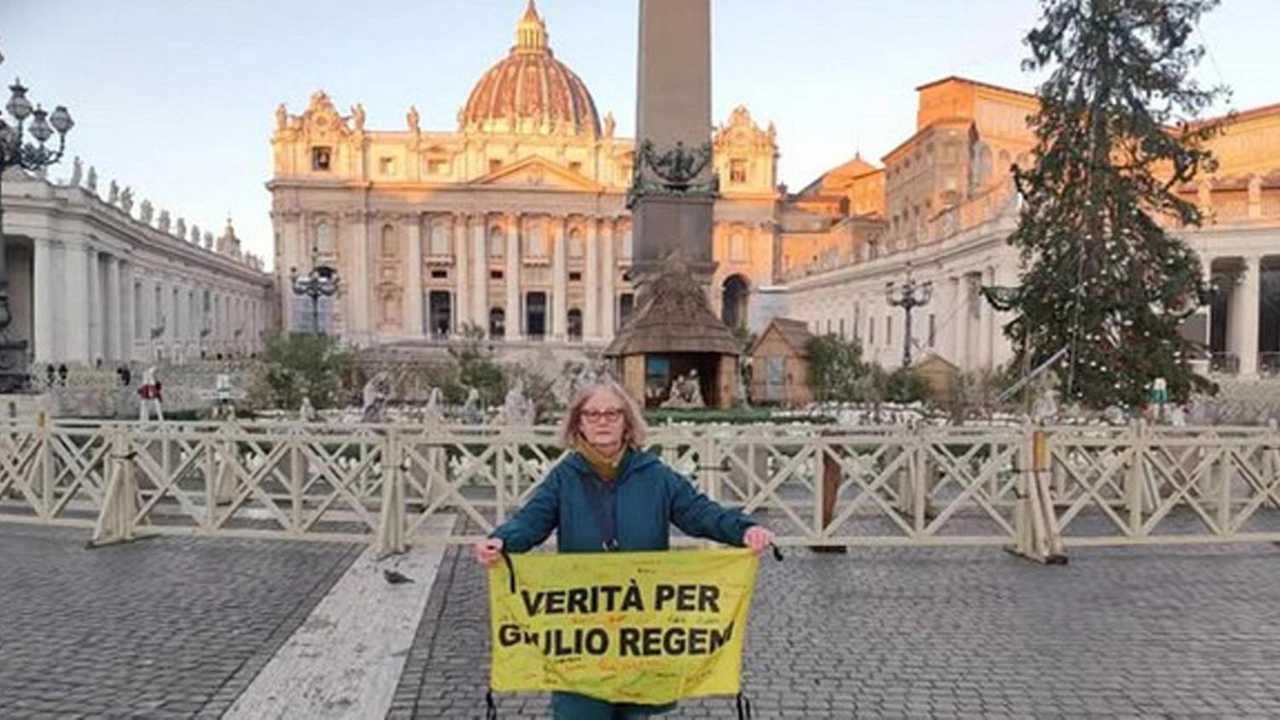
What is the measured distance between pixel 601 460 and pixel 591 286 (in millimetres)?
100422

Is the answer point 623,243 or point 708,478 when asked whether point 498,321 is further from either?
point 708,478

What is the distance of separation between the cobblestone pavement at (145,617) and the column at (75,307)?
4116cm

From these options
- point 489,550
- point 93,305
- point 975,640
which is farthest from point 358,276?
point 489,550

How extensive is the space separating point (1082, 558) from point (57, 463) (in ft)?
41.9

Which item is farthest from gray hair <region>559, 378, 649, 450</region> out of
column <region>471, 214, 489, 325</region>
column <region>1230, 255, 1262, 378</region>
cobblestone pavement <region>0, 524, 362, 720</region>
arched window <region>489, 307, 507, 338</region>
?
arched window <region>489, 307, 507, 338</region>

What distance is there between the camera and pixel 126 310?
5416 cm

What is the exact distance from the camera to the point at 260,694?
5.44 metres

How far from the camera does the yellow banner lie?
374 centimetres

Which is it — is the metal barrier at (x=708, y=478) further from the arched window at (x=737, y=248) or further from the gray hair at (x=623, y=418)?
the arched window at (x=737, y=248)

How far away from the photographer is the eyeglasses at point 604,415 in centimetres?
Result: 366

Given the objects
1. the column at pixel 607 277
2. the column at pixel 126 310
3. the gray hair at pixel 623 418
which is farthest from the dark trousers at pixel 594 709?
the column at pixel 607 277

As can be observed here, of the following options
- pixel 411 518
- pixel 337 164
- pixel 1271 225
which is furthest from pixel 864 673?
pixel 337 164

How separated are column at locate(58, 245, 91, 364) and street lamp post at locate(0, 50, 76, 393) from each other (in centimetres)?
2850

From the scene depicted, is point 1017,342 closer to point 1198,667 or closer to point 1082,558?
point 1082,558
